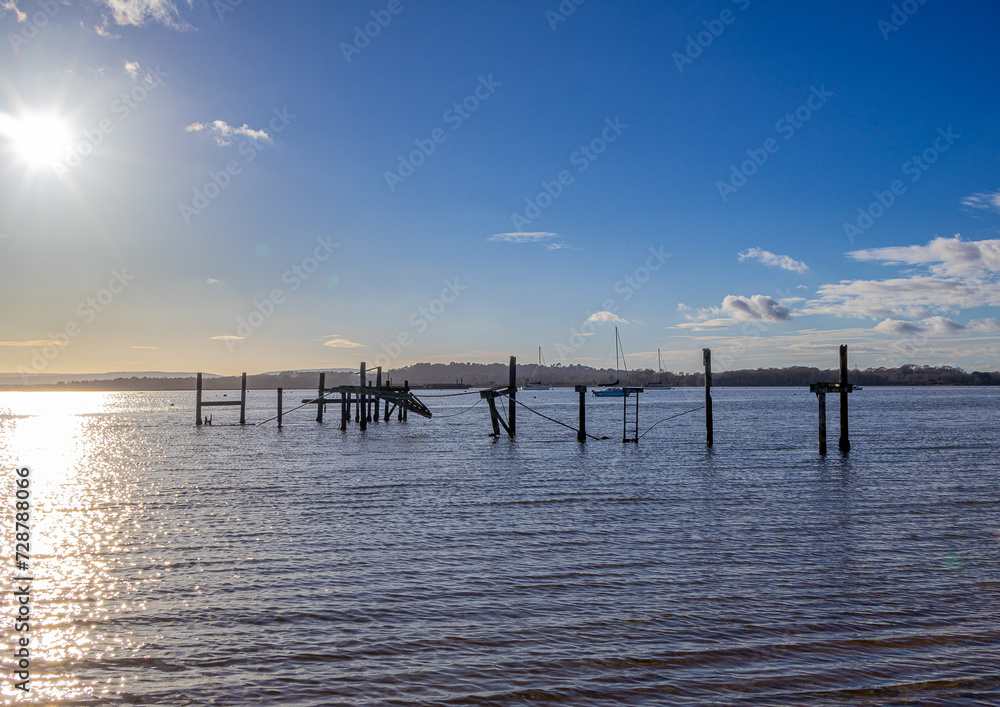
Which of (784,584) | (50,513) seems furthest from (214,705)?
(50,513)

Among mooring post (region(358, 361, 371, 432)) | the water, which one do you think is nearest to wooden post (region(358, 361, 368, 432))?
mooring post (region(358, 361, 371, 432))

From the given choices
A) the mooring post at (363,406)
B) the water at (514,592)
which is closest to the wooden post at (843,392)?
the water at (514,592)

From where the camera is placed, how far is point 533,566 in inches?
400

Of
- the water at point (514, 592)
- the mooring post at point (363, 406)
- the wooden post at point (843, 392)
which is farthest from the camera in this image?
the mooring post at point (363, 406)

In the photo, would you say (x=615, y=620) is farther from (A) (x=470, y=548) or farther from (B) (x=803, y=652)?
(A) (x=470, y=548)

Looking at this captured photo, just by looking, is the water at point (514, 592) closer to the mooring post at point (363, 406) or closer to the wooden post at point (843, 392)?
the wooden post at point (843, 392)

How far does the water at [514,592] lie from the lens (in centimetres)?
607

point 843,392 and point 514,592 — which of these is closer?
point 514,592

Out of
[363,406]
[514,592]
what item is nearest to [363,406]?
[363,406]

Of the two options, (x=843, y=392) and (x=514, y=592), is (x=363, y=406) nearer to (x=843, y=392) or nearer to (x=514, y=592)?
(x=843, y=392)

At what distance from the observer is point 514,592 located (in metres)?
8.80

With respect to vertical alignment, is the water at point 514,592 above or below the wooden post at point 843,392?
below

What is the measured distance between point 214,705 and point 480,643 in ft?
8.83

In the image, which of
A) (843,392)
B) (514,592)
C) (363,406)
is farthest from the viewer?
(363,406)
